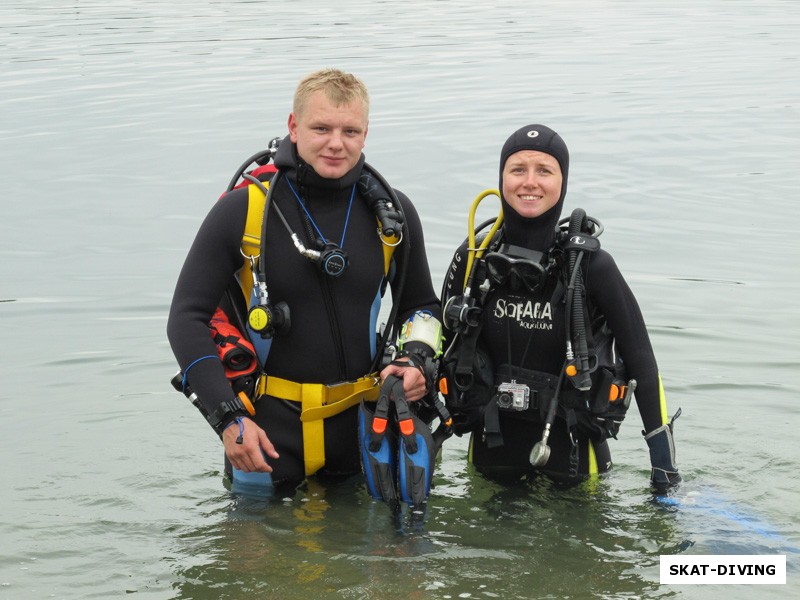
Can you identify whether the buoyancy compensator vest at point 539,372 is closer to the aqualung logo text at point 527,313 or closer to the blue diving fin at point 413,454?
the aqualung logo text at point 527,313

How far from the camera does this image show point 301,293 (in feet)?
13.7

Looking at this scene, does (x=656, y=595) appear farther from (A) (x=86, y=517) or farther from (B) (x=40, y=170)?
(B) (x=40, y=170)

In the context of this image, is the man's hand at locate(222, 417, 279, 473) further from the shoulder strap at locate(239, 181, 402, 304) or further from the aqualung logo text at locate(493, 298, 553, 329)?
the aqualung logo text at locate(493, 298, 553, 329)

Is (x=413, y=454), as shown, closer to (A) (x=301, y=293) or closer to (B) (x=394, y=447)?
(B) (x=394, y=447)

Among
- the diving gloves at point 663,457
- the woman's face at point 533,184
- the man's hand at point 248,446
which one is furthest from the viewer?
the diving gloves at point 663,457

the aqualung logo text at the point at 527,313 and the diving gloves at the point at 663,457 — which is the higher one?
the aqualung logo text at the point at 527,313

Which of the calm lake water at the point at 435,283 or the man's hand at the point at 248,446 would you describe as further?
the calm lake water at the point at 435,283

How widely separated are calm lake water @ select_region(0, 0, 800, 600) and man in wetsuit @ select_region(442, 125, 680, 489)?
0.46 m

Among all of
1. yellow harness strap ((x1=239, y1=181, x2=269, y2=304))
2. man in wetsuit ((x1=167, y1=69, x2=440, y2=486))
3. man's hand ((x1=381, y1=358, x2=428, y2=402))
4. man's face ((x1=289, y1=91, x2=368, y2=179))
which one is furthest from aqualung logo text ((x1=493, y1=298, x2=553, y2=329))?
yellow harness strap ((x1=239, y1=181, x2=269, y2=304))

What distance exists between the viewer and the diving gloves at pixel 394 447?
13.4ft

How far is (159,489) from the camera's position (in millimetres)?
5152

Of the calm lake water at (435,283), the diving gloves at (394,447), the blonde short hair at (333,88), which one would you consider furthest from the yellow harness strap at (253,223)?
the calm lake water at (435,283)

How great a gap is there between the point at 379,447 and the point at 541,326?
2.54ft

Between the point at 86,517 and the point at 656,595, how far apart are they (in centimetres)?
235
